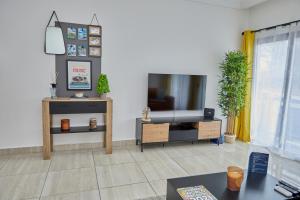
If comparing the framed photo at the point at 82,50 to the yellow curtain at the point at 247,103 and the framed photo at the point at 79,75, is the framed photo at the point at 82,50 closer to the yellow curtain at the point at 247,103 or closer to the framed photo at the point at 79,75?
the framed photo at the point at 79,75

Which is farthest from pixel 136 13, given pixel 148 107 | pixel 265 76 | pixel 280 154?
pixel 280 154

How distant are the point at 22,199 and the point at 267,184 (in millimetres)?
2328

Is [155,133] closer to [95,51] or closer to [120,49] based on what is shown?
[120,49]

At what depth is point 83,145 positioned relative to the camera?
11.9ft

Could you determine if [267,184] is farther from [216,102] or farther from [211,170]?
[216,102]

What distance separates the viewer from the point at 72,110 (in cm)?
318

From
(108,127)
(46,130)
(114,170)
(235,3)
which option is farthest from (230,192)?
(235,3)

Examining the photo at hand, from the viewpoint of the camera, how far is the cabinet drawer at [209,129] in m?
3.88

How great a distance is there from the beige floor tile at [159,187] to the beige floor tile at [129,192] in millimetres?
53

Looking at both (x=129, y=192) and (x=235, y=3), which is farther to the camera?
(x=235, y=3)

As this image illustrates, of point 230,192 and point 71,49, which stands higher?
point 71,49

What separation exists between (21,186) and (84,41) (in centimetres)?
223

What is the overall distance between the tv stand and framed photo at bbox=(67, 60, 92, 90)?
1094 mm

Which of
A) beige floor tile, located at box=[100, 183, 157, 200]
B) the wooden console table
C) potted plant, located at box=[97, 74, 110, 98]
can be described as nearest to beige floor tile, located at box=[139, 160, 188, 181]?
beige floor tile, located at box=[100, 183, 157, 200]
